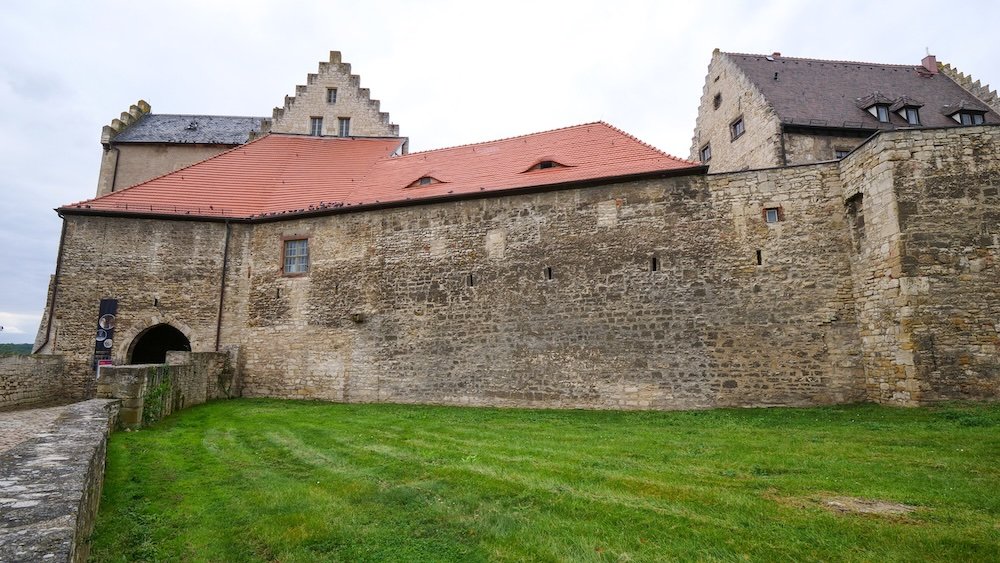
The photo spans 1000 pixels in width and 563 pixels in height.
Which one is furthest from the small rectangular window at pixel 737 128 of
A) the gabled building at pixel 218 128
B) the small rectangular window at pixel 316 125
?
the small rectangular window at pixel 316 125

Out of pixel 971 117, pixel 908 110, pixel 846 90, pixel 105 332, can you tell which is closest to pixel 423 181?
pixel 105 332

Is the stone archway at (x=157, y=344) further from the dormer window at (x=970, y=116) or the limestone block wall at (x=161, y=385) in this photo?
the dormer window at (x=970, y=116)

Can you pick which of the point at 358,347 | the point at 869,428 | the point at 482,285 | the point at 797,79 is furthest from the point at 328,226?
the point at 797,79

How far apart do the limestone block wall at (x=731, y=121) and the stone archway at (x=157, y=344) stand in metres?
19.5

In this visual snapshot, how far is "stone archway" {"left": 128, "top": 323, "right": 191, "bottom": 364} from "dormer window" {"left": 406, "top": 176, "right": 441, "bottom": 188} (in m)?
8.63

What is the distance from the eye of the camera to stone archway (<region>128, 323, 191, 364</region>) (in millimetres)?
16547

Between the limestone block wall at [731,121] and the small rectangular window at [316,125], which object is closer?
the limestone block wall at [731,121]

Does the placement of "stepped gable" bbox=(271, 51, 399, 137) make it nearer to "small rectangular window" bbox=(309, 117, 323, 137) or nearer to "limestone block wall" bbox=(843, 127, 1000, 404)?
"small rectangular window" bbox=(309, 117, 323, 137)

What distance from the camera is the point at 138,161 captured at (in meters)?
23.4

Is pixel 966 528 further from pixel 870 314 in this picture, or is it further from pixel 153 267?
pixel 153 267

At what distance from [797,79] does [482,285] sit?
14.4 metres

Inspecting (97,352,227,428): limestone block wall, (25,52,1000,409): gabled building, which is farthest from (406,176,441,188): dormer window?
(97,352,227,428): limestone block wall

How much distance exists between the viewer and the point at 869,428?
8297 millimetres

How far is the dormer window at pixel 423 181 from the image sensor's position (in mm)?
15491
